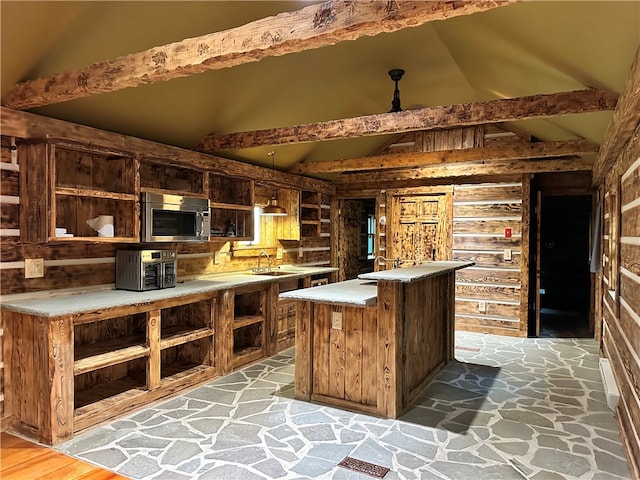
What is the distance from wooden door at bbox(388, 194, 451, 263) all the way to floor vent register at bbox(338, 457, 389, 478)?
4510 mm

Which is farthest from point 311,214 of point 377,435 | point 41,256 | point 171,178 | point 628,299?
point 628,299

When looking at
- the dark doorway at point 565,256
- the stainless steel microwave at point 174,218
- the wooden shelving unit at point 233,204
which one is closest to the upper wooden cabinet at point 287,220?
the wooden shelving unit at point 233,204

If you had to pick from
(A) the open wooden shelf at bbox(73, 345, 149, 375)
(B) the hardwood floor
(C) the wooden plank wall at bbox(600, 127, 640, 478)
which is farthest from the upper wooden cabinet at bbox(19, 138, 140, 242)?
(C) the wooden plank wall at bbox(600, 127, 640, 478)

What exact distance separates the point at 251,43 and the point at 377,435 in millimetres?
2712

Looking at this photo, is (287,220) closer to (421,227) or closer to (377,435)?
(421,227)

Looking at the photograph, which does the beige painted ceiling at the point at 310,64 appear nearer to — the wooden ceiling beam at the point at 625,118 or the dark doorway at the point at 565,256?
the wooden ceiling beam at the point at 625,118

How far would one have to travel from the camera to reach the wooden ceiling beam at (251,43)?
182cm

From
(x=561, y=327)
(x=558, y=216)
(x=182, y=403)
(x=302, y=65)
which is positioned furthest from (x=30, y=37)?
(x=558, y=216)

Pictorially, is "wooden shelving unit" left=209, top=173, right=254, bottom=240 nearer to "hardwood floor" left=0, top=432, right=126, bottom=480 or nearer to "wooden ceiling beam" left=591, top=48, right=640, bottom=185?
"hardwood floor" left=0, top=432, right=126, bottom=480

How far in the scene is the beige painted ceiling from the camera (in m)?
2.67

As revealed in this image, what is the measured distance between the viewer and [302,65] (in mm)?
4582

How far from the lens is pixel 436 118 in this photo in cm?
394

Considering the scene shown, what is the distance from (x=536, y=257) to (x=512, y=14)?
457 cm

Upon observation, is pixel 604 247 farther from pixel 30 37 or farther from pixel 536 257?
pixel 30 37
